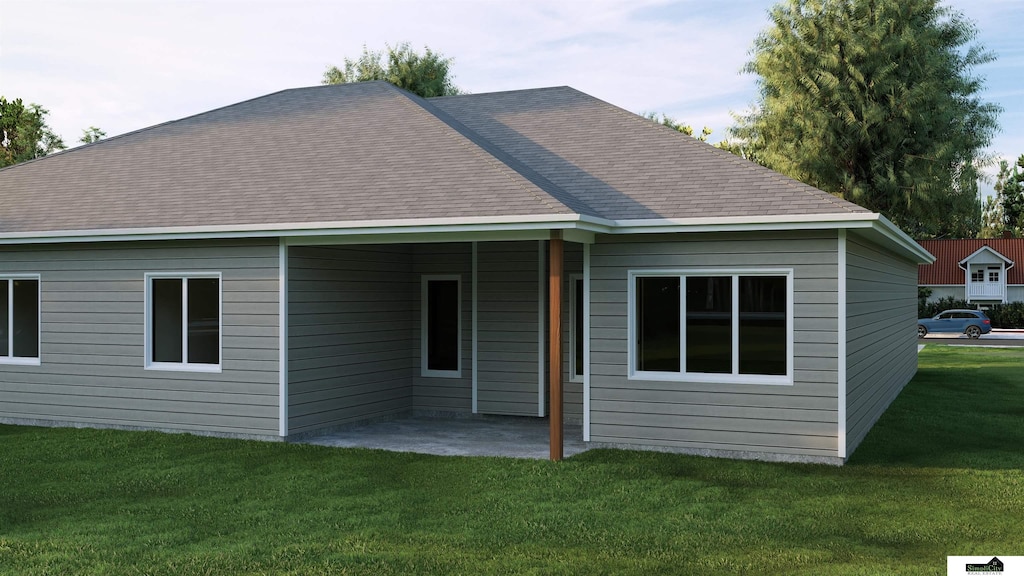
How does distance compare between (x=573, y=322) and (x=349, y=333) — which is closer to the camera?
(x=349, y=333)

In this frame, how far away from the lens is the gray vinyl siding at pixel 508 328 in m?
12.7

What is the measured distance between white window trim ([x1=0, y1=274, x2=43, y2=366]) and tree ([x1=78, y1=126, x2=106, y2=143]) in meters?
25.9

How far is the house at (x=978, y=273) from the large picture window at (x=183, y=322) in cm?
4425

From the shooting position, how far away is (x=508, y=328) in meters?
12.8

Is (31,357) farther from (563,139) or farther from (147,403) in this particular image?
(563,139)

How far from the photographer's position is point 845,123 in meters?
30.1

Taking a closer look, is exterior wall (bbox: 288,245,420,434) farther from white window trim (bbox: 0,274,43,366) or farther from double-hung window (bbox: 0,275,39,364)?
double-hung window (bbox: 0,275,39,364)

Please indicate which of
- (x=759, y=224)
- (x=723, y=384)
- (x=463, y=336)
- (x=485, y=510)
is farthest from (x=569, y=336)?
(x=485, y=510)

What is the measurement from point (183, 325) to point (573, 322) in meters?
5.06

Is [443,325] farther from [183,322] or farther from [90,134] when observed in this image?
[90,134]

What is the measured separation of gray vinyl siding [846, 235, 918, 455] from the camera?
33.0ft

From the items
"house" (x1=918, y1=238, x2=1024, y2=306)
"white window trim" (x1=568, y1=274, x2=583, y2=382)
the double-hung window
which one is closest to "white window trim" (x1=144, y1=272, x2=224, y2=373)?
the double-hung window

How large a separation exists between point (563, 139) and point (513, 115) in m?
1.62

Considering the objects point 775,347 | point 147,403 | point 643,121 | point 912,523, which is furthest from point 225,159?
point 912,523
